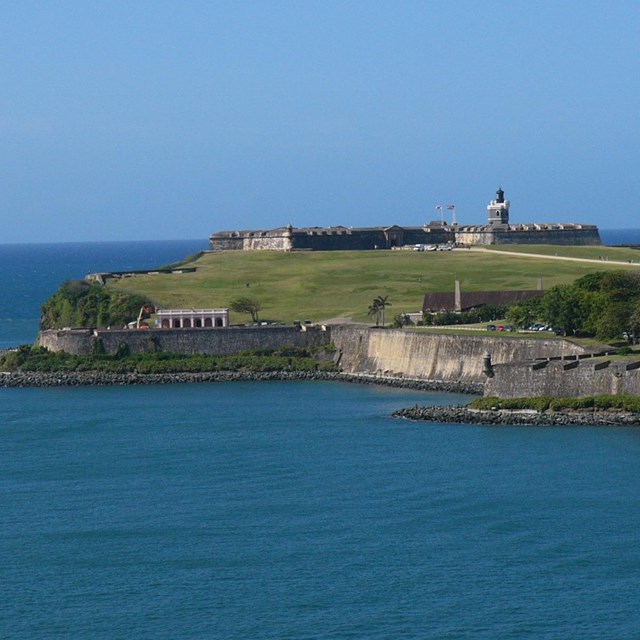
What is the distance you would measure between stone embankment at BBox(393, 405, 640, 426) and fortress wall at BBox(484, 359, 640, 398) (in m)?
1.48

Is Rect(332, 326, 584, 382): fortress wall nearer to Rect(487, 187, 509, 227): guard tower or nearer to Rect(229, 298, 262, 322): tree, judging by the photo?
Rect(229, 298, 262, 322): tree

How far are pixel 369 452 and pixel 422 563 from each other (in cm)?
1292

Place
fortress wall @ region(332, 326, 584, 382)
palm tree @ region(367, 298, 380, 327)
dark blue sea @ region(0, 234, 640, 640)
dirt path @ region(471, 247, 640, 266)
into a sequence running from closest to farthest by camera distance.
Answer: dark blue sea @ region(0, 234, 640, 640), fortress wall @ region(332, 326, 584, 382), palm tree @ region(367, 298, 380, 327), dirt path @ region(471, 247, 640, 266)

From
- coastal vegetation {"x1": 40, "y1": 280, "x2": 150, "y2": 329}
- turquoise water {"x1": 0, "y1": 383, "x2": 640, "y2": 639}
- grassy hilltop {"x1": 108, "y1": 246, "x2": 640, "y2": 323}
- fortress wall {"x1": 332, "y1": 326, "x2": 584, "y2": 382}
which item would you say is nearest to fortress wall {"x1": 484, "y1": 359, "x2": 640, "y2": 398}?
turquoise water {"x1": 0, "y1": 383, "x2": 640, "y2": 639}

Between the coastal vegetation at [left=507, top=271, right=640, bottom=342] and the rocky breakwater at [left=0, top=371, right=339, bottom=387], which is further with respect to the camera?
the rocky breakwater at [left=0, top=371, right=339, bottom=387]

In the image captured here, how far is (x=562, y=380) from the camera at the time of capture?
53719 millimetres

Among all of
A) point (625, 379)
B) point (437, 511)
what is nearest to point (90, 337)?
point (625, 379)

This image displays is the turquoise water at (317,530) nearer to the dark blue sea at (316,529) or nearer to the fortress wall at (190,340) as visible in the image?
the dark blue sea at (316,529)

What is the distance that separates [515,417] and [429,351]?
1423 centimetres

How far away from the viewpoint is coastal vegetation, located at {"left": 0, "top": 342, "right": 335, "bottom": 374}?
70625 mm

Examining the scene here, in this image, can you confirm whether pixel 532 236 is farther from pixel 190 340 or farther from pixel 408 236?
pixel 190 340

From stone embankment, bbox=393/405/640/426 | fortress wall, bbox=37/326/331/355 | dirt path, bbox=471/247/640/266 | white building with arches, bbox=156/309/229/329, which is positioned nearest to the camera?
stone embankment, bbox=393/405/640/426

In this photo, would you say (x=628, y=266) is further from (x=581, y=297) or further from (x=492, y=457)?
(x=492, y=457)

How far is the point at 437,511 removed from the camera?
39000 millimetres
